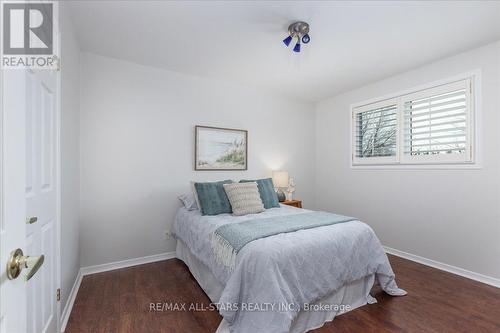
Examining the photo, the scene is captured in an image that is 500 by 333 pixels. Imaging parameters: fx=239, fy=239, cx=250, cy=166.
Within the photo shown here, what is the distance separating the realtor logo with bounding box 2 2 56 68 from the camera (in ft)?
2.22

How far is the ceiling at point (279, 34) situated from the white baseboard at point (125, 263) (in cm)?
245

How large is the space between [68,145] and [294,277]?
6.98 ft

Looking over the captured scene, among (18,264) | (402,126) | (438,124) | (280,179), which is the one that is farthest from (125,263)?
(438,124)

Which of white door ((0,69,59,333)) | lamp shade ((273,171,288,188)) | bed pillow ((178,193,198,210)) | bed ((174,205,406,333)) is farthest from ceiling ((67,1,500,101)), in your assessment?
bed ((174,205,406,333))

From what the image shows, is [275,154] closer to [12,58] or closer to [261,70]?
[261,70]

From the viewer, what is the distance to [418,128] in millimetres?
3098

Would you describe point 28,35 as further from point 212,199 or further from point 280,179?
point 280,179

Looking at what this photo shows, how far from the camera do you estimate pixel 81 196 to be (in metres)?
2.68

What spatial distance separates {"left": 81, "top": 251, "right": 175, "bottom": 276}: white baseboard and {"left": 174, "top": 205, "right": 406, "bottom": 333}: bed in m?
0.97

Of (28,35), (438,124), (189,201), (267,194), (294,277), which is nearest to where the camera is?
(28,35)

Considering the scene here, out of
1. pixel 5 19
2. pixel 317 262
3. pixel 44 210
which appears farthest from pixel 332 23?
pixel 44 210

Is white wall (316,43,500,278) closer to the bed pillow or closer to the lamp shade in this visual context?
the lamp shade

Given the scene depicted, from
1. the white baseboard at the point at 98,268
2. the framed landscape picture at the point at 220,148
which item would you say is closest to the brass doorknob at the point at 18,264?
the white baseboard at the point at 98,268

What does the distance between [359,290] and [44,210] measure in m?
2.47
